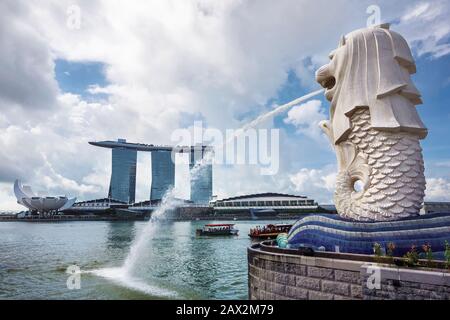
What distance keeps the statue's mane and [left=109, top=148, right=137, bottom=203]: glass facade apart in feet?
548

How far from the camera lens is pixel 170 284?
822 inches

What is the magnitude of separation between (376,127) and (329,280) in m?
6.58

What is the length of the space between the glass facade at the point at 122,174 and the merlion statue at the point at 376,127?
547ft

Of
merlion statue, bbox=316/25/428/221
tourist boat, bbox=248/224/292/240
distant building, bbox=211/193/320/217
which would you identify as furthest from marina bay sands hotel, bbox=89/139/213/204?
merlion statue, bbox=316/25/428/221

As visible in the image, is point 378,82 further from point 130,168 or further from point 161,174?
point 130,168

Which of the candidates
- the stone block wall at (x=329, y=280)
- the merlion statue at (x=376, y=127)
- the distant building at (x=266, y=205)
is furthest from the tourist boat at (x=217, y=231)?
the distant building at (x=266, y=205)

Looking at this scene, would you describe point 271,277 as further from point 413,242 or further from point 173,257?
point 173,257

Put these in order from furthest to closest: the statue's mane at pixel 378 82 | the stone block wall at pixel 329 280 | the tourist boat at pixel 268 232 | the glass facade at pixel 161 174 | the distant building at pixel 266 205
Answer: the glass facade at pixel 161 174, the distant building at pixel 266 205, the tourist boat at pixel 268 232, the statue's mane at pixel 378 82, the stone block wall at pixel 329 280

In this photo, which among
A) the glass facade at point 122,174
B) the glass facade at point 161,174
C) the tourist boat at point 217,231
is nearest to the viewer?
the tourist boat at point 217,231

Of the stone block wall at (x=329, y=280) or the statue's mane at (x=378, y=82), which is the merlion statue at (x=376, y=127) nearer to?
the statue's mane at (x=378, y=82)

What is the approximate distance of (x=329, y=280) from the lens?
1026 centimetres

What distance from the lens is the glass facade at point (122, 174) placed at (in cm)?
17325
